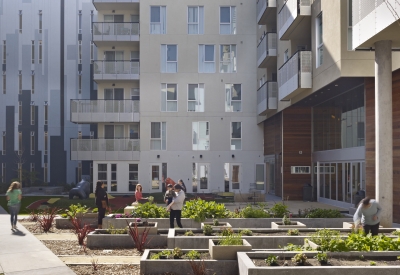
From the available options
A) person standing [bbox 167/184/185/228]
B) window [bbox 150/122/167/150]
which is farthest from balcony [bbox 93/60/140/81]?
person standing [bbox 167/184/185/228]

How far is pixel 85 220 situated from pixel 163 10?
21.7 meters

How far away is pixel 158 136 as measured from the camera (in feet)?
119

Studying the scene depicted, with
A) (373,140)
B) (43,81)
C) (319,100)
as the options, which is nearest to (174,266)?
(373,140)

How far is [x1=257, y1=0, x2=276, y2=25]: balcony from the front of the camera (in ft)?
98.4

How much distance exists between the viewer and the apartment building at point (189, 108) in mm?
36188

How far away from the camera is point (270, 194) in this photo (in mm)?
34781

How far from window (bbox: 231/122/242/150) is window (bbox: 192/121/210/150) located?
1.79 m

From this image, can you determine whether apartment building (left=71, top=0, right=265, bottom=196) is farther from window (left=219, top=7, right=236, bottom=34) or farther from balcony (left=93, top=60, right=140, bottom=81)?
balcony (left=93, top=60, right=140, bottom=81)

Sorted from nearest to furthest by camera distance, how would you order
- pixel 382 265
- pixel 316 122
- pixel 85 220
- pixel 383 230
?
pixel 382 265 → pixel 383 230 → pixel 85 220 → pixel 316 122

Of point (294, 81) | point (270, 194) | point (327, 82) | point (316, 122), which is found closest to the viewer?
point (327, 82)

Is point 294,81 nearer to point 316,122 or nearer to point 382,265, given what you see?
point 316,122

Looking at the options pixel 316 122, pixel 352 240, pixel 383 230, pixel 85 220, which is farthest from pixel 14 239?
pixel 316 122

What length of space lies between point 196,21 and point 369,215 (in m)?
26.7

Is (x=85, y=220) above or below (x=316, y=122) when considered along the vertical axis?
below
